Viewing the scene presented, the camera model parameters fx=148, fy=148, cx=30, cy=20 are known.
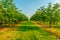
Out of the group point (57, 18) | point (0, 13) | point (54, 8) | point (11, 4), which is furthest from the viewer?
point (11, 4)

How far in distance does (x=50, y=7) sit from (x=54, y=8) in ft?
7.61

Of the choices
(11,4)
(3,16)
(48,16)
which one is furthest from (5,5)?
(48,16)

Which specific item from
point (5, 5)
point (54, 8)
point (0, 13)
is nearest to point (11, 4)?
point (5, 5)

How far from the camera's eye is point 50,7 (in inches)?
2030

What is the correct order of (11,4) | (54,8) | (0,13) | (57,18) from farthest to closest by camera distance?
(11,4) < (54,8) < (57,18) < (0,13)

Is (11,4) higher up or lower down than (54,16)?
higher up

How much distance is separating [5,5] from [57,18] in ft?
62.1

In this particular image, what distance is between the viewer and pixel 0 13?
4344 cm

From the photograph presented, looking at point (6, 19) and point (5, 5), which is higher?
point (5, 5)

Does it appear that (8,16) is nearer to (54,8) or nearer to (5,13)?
(5,13)

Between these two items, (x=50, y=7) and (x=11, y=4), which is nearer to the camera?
(x=50, y=7)

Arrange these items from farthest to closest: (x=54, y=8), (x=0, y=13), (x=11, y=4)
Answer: (x=11, y=4) → (x=54, y=8) → (x=0, y=13)

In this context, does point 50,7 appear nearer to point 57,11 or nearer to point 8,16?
point 57,11

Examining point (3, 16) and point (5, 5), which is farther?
point (5, 5)
